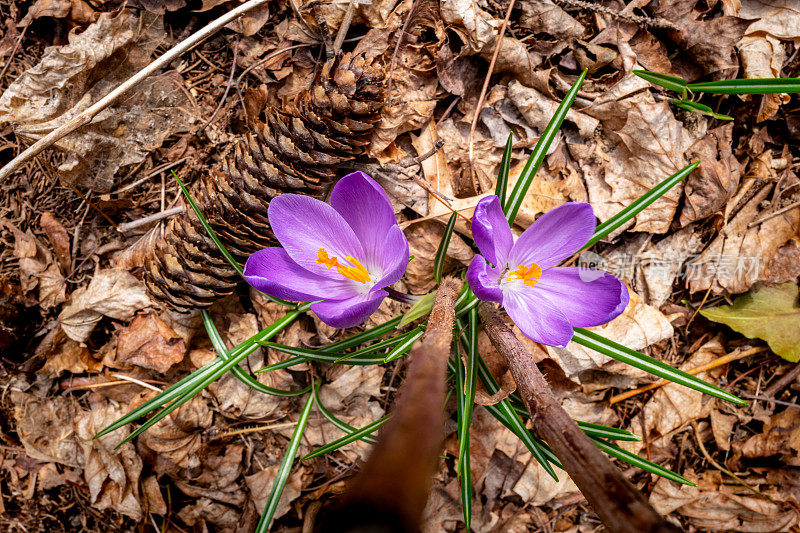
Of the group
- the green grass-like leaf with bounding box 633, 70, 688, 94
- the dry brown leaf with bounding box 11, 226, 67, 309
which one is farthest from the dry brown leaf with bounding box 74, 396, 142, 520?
the green grass-like leaf with bounding box 633, 70, 688, 94

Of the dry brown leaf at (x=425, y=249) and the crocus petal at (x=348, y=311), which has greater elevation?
the crocus petal at (x=348, y=311)

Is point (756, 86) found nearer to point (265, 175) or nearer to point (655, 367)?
point (655, 367)

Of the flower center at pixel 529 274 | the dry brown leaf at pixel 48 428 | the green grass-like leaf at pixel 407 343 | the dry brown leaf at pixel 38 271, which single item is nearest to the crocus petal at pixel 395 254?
the green grass-like leaf at pixel 407 343

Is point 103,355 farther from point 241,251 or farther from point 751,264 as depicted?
point 751,264

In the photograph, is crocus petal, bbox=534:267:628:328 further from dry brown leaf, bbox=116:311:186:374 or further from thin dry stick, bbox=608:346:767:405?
dry brown leaf, bbox=116:311:186:374

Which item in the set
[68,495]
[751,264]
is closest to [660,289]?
[751,264]

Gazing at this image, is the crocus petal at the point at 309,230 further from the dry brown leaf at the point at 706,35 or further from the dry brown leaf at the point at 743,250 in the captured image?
the dry brown leaf at the point at 706,35

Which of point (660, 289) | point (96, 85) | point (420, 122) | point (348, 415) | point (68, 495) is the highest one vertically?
point (96, 85)
